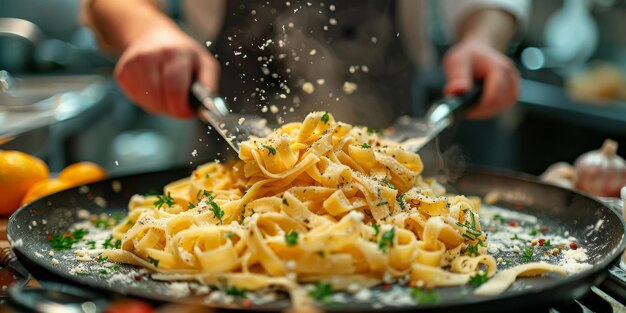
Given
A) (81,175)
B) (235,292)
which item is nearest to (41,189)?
(81,175)

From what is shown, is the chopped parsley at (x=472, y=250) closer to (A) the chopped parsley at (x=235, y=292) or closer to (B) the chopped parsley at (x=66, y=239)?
(A) the chopped parsley at (x=235, y=292)

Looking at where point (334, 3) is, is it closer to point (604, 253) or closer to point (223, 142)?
point (223, 142)

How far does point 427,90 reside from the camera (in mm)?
6824

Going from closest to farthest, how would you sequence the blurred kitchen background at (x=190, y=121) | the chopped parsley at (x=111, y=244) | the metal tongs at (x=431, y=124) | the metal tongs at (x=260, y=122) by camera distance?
the chopped parsley at (x=111, y=244) → the metal tongs at (x=260, y=122) → the metal tongs at (x=431, y=124) → the blurred kitchen background at (x=190, y=121)

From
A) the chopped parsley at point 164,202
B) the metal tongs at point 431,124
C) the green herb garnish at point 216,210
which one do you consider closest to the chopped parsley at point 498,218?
the metal tongs at point 431,124

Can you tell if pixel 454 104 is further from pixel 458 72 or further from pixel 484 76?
pixel 484 76

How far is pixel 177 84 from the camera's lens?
2.52 meters

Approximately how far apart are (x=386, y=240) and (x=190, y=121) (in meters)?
4.70

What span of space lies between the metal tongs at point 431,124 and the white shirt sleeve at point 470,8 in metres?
0.83

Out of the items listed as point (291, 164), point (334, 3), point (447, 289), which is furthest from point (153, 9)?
point (447, 289)

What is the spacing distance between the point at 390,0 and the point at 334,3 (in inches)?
13.5

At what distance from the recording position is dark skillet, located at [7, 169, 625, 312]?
4.39 ft

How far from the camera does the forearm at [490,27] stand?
346 cm

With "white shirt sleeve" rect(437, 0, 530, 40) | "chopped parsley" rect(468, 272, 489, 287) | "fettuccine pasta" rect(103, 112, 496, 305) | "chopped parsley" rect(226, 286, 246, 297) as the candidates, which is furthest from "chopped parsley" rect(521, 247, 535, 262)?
"white shirt sleeve" rect(437, 0, 530, 40)
